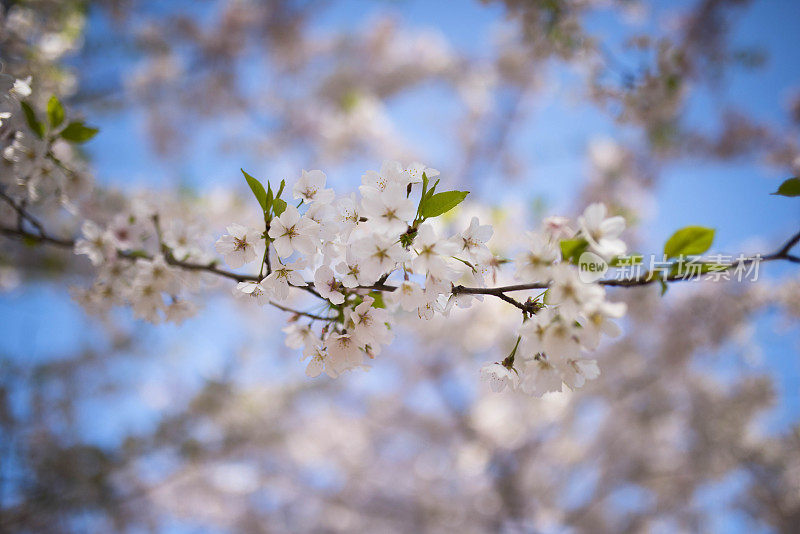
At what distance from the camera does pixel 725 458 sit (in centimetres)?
406

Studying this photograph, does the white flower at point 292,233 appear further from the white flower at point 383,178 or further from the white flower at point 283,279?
the white flower at point 383,178

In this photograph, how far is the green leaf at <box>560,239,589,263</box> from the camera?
2.24 feet

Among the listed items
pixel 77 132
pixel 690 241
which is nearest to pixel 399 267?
pixel 690 241

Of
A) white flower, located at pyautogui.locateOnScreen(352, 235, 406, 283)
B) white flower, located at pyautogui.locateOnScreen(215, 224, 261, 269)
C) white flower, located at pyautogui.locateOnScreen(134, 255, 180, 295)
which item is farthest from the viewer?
white flower, located at pyautogui.locateOnScreen(134, 255, 180, 295)

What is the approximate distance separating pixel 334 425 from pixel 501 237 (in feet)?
14.8

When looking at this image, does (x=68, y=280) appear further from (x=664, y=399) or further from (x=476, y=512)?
(x=664, y=399)

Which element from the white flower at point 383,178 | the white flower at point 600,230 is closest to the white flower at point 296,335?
the white flower at point 383,178

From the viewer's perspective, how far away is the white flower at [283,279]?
2.59 ft

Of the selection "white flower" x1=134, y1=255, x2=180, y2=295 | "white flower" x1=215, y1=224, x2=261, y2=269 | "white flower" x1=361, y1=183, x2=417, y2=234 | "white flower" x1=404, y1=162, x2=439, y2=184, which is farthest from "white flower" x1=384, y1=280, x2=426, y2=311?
"white flower" x1=134, y1=255, x2=180, y2=295

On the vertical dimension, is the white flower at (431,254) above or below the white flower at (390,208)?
below

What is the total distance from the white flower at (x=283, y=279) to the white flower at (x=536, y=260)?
422 millimetres

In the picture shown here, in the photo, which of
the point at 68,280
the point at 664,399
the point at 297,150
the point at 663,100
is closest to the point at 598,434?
the point at 664,399

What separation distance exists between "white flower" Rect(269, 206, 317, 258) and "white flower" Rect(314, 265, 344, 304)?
5cm

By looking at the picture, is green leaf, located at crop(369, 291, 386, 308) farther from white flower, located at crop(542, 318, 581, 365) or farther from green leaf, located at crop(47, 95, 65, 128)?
green leaf, located at crop(47, 95, 65, 128)
